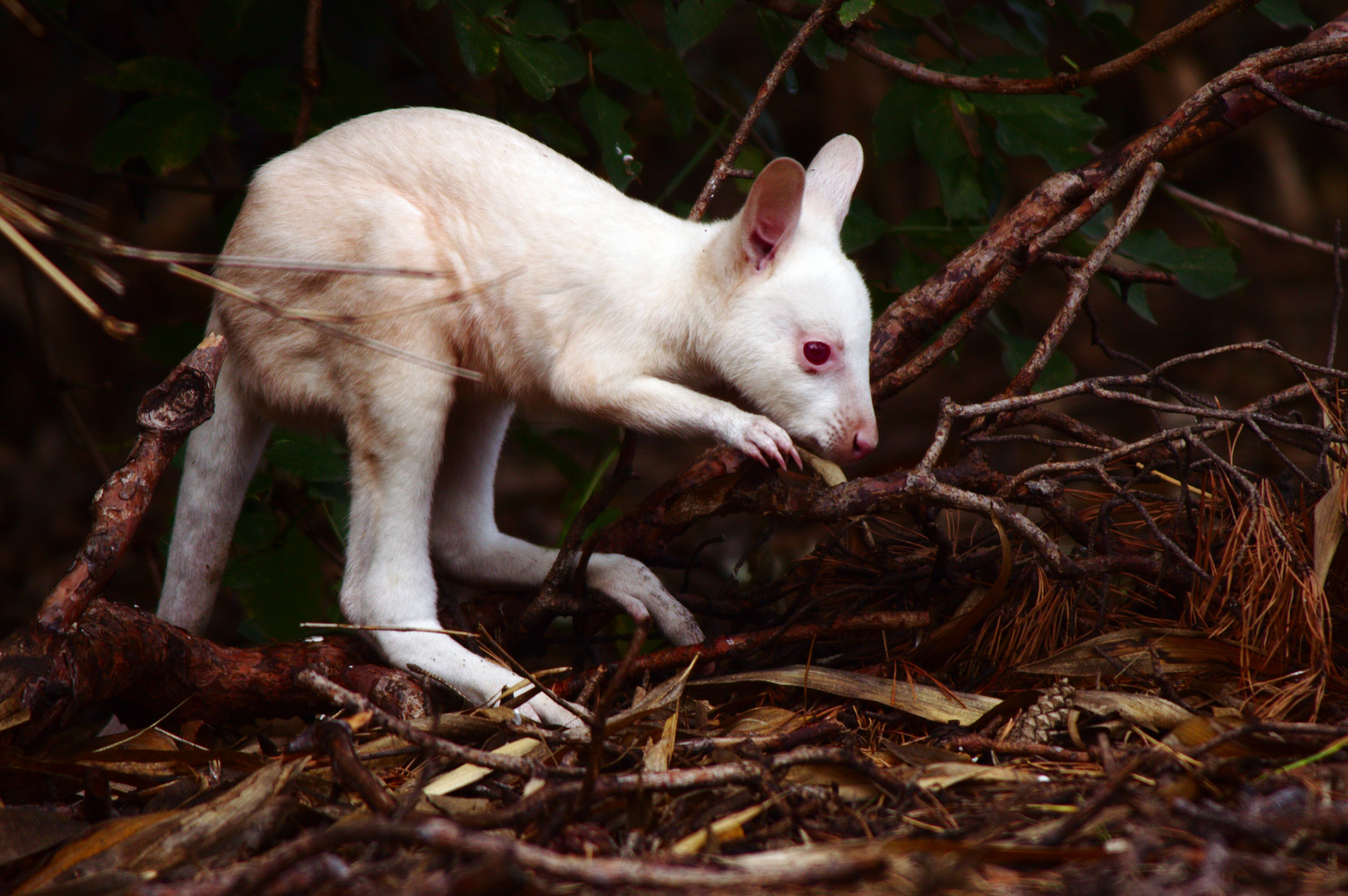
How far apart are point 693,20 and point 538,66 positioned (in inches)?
17.1

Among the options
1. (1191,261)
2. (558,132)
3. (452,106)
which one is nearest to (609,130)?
(558,132)

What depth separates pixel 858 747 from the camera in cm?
220

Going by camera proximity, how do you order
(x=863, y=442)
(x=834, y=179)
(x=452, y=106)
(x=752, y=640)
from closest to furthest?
(x=752, y=640)
(x=863, y=442)
(x=834, y=179)
(x=452, y=106)

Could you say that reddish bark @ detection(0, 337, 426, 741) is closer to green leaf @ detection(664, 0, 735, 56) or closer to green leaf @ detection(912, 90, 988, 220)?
green leaf @ detection(664, 0, 735, 56)

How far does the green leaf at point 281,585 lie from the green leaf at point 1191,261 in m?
2.60

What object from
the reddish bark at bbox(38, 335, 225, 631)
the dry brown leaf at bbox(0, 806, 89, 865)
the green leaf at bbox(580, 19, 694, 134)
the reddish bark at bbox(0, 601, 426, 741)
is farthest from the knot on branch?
the green leaf at bbox(580, 19, 694, 134)

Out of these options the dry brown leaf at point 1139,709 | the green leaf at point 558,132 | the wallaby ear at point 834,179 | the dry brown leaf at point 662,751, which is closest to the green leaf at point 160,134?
the green leaf at point 558,132

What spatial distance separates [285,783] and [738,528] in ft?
17.0

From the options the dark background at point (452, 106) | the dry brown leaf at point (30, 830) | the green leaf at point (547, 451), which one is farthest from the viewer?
the dark background at point (452, 106)

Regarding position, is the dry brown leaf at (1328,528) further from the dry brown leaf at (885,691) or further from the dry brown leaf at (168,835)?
the dry brown leaf at (168,835)

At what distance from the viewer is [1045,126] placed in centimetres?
304

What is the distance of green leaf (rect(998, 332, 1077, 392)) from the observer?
3.13 metres

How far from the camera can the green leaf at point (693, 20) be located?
2833mm

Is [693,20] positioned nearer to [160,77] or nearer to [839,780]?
[160,77]
